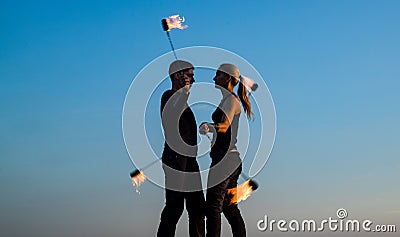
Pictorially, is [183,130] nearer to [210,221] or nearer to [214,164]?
[214,164]

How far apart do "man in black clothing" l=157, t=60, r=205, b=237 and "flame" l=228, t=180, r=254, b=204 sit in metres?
0.41

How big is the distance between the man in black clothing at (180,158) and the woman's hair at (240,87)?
1.75 ft

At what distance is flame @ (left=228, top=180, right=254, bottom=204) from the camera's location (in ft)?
27.3

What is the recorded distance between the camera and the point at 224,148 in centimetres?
822

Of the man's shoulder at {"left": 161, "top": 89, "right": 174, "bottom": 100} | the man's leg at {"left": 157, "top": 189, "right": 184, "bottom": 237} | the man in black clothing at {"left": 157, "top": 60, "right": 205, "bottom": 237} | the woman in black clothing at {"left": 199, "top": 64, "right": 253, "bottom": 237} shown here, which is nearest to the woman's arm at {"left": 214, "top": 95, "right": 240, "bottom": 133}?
the woman in black clothing at {"left": 199, "top": 64, "right": 253, "bottom": 237}

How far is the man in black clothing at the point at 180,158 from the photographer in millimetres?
8344

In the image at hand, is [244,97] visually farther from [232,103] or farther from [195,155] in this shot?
[195,155]

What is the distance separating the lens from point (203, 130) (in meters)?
8.09

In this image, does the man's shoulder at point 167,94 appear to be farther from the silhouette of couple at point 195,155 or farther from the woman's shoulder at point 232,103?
the woman's shoulder at point 232,103

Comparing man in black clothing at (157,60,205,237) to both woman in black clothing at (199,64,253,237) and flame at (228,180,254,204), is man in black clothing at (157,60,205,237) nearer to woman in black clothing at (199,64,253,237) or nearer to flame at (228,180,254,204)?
woman in black clothing at (199,64,253,237)

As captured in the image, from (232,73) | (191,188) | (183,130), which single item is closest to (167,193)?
(191,188)

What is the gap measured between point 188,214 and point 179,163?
72 cm

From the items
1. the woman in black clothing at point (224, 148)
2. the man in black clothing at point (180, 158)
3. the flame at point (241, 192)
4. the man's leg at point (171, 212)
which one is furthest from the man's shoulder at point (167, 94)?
the flame at point (241, 192)

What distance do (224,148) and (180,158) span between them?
0.60 metres
